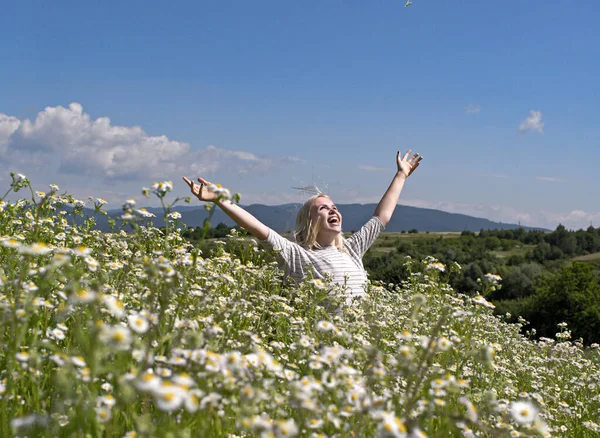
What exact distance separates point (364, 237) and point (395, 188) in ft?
3.17

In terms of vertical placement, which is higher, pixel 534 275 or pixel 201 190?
pixel 201 190

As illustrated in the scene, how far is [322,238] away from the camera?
6977mm

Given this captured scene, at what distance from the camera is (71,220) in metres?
6.64

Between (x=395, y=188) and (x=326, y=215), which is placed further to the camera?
(x=395, y=188)

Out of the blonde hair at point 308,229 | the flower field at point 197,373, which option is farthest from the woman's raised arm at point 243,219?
the flower field at point 197,373

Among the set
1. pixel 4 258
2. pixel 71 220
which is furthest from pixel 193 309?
pixel 71 220

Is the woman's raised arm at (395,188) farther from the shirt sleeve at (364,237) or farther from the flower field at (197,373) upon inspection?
the flower field at (197,373)

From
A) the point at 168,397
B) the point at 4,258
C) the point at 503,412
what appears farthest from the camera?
the point at 4,258

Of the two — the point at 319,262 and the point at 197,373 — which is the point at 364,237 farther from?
the point at 197,373

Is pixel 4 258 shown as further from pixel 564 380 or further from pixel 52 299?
pixel 564 380

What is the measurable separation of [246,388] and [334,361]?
0.49 meters

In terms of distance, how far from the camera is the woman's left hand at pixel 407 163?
8094mm

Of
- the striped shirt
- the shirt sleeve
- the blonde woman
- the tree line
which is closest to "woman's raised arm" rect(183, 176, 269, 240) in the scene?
the blonde woman

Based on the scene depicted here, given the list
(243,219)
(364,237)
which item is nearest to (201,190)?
(243,219)
